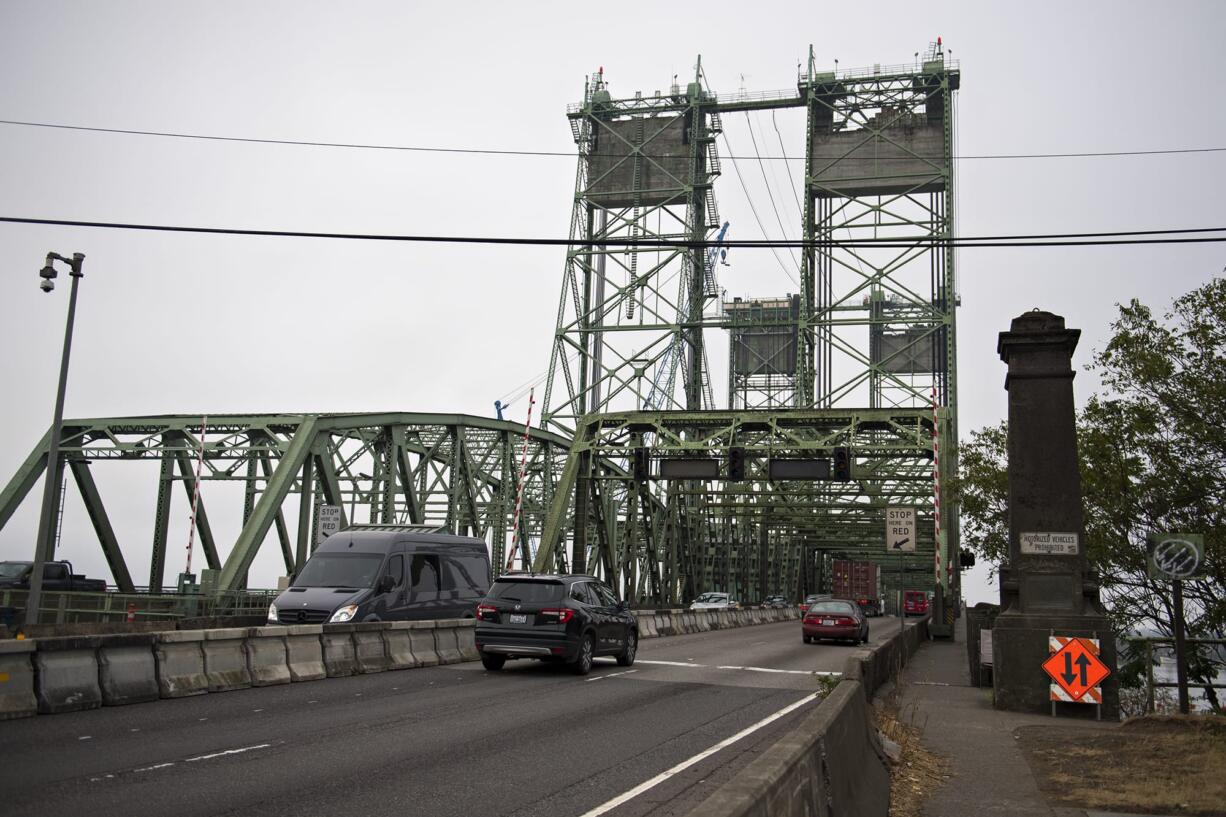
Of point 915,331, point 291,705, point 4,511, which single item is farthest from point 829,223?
point 291,705

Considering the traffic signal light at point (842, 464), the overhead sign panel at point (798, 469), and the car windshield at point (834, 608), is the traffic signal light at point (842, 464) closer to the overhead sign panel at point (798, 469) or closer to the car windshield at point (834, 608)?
the overhead sign panel at point (798, 469)

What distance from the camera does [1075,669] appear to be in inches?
564

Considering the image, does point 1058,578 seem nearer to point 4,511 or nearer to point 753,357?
point 4,511

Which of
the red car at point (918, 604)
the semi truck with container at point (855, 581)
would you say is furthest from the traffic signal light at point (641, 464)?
the red car at point (918, 604)

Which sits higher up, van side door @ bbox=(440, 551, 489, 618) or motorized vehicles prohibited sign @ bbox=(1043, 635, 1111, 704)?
van side door @ bbox=(440, 551, 489, 618)

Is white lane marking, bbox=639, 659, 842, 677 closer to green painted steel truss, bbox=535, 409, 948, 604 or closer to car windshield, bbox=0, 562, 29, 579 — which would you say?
green painted steel truss, bbox=535, 409, 948, 604

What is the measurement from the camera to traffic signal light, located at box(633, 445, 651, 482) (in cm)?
3769

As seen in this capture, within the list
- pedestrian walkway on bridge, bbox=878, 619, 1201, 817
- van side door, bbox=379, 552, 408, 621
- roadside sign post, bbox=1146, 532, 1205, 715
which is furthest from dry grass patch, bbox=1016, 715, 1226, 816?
van side door, bbox=379, 552, 408, 621

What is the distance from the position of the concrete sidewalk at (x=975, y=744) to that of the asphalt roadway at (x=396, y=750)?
178 centimetres

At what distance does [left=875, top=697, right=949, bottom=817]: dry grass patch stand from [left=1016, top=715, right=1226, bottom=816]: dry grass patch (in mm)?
946

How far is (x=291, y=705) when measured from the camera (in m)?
12.8

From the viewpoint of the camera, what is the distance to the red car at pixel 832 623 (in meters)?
31.9

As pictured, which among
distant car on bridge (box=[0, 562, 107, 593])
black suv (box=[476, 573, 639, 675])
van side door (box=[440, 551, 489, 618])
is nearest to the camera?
black suv (box=[476, 573, 639, 675])

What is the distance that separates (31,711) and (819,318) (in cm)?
5354
